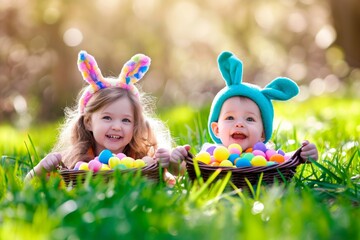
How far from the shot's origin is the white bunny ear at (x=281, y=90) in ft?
10.5

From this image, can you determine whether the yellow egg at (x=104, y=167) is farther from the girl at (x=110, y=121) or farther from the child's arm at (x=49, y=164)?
the girl at (x=110, y=121)

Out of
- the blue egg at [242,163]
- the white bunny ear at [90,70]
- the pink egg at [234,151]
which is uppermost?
the white bunny ear at [90,70]

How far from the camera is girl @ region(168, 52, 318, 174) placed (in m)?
3.14

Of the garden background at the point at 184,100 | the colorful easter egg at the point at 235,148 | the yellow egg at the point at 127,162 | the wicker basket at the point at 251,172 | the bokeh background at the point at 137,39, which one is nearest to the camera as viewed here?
the garden background at the point at 184,100

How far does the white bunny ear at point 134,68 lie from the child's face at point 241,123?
0.51 m

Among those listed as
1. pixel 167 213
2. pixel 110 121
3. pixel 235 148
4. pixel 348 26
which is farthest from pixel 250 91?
pixel 348 26

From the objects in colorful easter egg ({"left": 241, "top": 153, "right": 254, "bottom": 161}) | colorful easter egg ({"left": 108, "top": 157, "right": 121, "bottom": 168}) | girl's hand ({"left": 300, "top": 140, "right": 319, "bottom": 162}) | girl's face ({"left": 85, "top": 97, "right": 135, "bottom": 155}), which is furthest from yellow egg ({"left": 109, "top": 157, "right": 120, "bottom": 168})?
girl's hand ({"left": 300, "top": 140, "right": 319, "bottom": 162})

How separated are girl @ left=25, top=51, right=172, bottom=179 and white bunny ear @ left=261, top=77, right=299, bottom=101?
2.14 feet

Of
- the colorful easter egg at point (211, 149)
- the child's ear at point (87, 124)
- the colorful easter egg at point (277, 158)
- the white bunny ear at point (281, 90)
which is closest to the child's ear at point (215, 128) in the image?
the colorful easter egg at point (211, 149)

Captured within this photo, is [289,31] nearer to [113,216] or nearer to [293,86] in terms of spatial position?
[293,86]

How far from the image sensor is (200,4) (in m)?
12.2

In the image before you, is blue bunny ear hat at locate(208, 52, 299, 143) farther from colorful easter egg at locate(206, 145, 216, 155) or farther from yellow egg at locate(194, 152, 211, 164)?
yellow egg at locate(194, 152, 211, 164)

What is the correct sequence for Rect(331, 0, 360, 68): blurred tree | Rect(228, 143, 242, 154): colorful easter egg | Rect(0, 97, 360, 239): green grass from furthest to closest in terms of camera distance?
Rect(331, 0, 360, 68): blurred tree → Rect(228, 143, 242, 154): colorful easter egg → Rect(0, 97, 360, 239): green grass

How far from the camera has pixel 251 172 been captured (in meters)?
2.68
